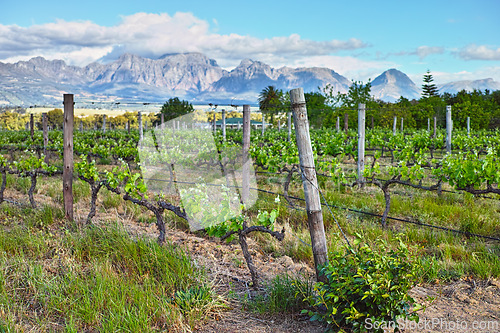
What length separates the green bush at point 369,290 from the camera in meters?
2.67

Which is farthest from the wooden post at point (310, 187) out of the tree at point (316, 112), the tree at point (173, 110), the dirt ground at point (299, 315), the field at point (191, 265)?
the tree at point (316, 112)

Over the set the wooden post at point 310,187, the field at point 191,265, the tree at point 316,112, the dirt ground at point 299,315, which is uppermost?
the tree at point 316,112

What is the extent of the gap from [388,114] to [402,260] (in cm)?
3985

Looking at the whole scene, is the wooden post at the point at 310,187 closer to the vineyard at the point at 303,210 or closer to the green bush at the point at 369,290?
the vineyard at the point at 303,210

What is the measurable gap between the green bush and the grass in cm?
108

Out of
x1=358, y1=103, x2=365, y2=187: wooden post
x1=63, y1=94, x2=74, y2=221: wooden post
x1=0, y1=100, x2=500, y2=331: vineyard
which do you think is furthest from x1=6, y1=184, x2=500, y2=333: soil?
x1=358, y1=103, x2=365, y2=187: wooden post

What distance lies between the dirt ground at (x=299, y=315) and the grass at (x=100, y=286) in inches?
9.7

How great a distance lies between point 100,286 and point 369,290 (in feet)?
7.38

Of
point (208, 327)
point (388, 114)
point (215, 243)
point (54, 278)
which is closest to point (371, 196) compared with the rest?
point (215, 243)

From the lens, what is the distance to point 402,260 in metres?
2.89

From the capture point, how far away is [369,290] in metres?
2.70

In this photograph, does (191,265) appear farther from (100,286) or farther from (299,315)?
(299,315)

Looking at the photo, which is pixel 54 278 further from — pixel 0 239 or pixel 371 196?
pixel 371 196

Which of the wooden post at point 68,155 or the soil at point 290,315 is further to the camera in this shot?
the wooden post at point 68,155
